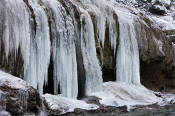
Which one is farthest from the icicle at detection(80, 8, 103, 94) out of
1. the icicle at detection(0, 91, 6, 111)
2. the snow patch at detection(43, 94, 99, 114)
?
the icicle at detection(0, 91, 6, 111)

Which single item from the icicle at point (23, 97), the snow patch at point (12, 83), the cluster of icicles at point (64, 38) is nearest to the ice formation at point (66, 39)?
the cluster of icicles at point (64, 38)

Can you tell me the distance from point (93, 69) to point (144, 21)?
6.87m

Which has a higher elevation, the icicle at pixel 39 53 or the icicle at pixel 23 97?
the icicle at pixel 39 53

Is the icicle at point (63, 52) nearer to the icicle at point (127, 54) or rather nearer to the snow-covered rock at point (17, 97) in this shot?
the snow-covered rock at point (17, 97)

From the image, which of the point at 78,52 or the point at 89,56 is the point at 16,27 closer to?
the point at 78,52

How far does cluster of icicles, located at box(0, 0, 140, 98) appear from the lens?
46.8 feet

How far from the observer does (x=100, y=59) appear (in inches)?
756

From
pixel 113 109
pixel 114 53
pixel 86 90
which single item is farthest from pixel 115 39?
pixel 113 109

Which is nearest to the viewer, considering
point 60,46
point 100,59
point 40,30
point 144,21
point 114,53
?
point 40,30

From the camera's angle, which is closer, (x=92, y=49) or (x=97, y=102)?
(x=97, y=102)

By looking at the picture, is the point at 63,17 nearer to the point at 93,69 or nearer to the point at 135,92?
the point at 93,69

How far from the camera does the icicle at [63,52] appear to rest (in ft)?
53.5

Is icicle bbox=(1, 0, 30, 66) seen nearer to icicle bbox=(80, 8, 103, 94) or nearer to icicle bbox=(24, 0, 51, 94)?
icicle bbox=(24, 0, 51, 94)

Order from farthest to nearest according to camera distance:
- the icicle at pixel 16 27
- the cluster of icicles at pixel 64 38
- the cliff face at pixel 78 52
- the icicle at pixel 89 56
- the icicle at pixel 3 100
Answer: the icicle at pixel 89 56 → the cluster of icicles at pixel 64 38 → the cliff face at pixel 78 52 → the icicle at pixel 16 27 → the icicle at pixel 3 100
